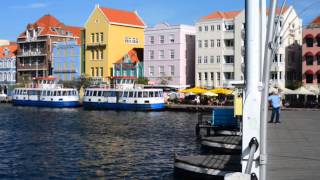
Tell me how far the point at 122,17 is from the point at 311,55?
146 feet

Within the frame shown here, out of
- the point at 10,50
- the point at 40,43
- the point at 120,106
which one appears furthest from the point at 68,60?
the point at 120,106

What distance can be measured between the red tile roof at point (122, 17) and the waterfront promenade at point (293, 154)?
86418mm

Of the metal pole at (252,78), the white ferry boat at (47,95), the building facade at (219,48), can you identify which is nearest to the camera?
the metal pole at (252,78)

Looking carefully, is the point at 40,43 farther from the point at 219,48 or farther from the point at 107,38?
the point at 219,48

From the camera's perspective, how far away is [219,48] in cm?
9350

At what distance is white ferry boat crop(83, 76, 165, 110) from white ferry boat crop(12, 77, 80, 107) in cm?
393

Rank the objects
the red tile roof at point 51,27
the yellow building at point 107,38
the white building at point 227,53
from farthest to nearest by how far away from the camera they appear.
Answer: the red tile roof at point 51,27 < the yellow building at point 107,38 < the white building at point 227,53

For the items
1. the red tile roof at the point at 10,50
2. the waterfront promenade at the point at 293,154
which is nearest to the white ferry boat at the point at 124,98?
the waterfront promenade at the point at 293,154

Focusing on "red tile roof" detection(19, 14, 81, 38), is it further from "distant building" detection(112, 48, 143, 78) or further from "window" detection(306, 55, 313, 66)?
"window" detection(306, 55, 313, 66)

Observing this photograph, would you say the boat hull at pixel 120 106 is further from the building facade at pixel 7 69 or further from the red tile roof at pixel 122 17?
the building facade at pixel 7 69

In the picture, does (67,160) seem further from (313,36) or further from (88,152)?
(313,36)

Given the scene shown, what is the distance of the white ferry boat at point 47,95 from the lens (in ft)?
292

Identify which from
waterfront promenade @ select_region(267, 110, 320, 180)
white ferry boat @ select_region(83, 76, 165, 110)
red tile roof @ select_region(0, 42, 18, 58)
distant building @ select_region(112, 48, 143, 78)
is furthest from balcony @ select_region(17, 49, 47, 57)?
waterfront promenade @ select_region(267, 110, 320, 180)

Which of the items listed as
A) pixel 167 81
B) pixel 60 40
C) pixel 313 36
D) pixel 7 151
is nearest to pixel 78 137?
pixel 7 151
